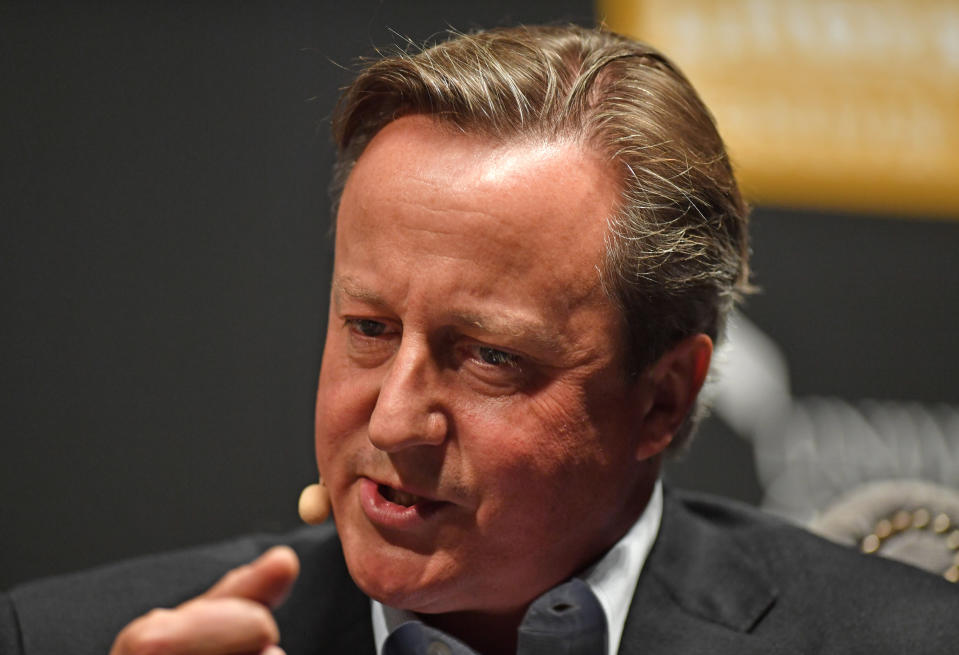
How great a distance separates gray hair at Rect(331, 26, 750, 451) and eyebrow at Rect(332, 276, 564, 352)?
4.7 inches

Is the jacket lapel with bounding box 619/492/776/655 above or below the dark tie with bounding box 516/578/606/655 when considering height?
below

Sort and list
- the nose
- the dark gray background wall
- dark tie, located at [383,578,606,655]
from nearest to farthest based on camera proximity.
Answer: the nose → dark tie, located at [383,578,606,655] → the dark gray background wall

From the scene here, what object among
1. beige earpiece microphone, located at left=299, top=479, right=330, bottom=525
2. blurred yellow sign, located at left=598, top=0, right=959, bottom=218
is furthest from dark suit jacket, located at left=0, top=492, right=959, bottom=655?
blurred yellow sign, located at left=598, top=0, right=959, bottom=218

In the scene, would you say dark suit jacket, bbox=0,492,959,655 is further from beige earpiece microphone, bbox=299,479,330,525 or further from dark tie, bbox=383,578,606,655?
beige earpiece microphone, bbox=299,479,330,525

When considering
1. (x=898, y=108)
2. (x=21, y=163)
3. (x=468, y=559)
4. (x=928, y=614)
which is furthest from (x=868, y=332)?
(x=21, y=163)

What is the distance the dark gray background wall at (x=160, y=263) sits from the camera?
188 centimetres

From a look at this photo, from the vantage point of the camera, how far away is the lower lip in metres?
1.27

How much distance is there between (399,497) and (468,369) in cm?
18

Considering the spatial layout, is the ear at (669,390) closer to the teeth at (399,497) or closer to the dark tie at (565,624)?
the dark tie at (565,624)

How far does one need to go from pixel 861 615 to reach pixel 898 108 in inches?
60.8

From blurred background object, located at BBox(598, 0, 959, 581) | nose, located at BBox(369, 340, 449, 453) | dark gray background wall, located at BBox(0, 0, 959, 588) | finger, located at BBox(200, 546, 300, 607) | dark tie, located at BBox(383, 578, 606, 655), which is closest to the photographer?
finger, located at BBox(200, 546, 300, 607)

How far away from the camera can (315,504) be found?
4.54 feet

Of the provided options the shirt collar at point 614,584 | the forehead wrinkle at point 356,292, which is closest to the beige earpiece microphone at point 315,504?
the shirt collar at point 614,584

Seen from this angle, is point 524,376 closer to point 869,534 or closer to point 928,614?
point 928,614
